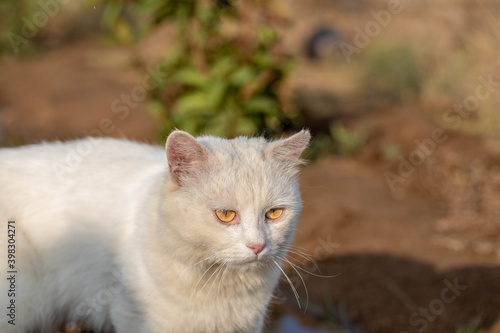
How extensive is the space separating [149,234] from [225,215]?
388 millimetres

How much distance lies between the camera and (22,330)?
257 centimetres

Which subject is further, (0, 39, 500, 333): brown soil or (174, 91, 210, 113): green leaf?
(174, 91, 210, 113): green leaf

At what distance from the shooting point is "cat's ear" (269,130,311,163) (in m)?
2.35

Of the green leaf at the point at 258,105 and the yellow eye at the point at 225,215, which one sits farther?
the green leaf at the point at 258,105

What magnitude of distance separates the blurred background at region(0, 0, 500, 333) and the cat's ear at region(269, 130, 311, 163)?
496 millimetres

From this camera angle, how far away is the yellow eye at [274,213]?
230 cm

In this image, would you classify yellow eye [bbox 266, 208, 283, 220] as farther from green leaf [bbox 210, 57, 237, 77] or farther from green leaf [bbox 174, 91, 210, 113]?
green leaf [bbox 210, 57, 237, 77]

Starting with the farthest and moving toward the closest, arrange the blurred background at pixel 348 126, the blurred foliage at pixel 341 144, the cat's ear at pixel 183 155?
the blurred foliage at pixel 341 144 → the blurred background at pixel 348 126 → the cat's ear at pixel 183 155

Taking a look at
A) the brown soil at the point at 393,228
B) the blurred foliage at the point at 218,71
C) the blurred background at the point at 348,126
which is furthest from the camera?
the blurred foliage at the point at 218,71

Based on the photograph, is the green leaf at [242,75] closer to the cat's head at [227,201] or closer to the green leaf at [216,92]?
the green leaf at [216,92]

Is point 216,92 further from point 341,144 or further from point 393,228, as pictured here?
point 341,144

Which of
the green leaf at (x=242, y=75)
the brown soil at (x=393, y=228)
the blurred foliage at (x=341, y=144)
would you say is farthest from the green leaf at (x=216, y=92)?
the blurred foliage at (x=341, y=144)

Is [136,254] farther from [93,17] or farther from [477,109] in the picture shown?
[93,17]

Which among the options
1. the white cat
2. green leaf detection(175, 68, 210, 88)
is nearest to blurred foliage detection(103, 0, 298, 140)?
green leaf detection(175, 68, 210, 88)
